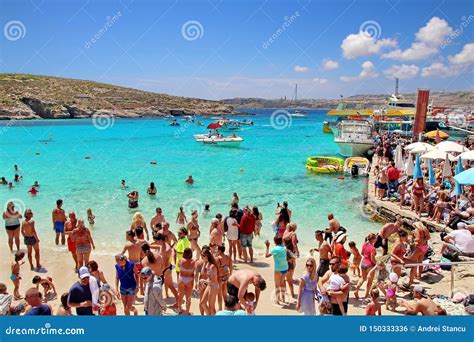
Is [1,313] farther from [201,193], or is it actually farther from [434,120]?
[434,120]

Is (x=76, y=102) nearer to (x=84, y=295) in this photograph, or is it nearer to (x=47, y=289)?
(x=47, y=289)

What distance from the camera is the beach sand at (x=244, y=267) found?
7.20 meters

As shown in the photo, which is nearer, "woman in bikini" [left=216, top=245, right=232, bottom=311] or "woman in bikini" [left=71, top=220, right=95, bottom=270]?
"woman in bikini" [left=216, top=245, right=232, bottom=311]

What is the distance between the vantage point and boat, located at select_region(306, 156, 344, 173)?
82.2ft

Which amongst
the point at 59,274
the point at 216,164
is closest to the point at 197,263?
the point at 59,274

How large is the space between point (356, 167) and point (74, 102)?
10580cm

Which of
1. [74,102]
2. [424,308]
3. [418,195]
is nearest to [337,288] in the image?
[424,308]

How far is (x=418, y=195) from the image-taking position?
1310 cm

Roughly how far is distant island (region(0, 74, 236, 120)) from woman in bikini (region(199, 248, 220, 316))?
331 feet

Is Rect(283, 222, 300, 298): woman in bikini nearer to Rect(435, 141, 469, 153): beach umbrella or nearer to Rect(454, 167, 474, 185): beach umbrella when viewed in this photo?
Rect(454, 167, 474, 185): beach umbrella

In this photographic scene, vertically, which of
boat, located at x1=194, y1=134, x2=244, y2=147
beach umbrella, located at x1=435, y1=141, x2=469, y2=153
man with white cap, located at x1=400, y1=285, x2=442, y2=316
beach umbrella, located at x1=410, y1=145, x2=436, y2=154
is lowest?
man with white cap, located at x1=400, y1=285, x2=442, y2=316

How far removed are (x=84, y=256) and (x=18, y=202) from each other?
37.6 feet

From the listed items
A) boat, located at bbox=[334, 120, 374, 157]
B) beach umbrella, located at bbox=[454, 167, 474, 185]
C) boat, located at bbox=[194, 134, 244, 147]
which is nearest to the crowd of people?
beach umbrella, located at bbox=[454, 167, 474, 185]

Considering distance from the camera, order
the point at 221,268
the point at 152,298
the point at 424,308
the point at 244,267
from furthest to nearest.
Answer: the point at 244,267 → the point at 221,268 → the point at 424,308 → the point at 152,298
